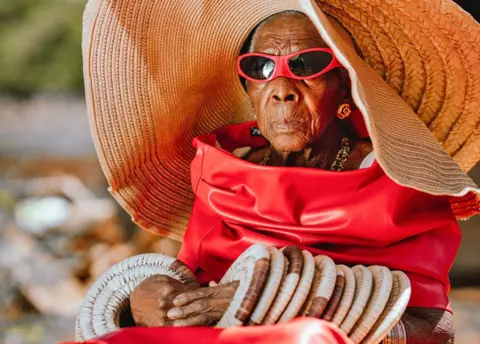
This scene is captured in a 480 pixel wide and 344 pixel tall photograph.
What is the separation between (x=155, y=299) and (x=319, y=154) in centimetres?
69

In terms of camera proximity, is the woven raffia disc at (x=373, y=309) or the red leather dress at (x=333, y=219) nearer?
the woven raffia disc at (x=373, y=309)

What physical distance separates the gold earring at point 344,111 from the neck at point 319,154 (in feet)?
0.11

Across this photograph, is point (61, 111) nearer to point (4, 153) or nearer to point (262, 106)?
point (4, 153)

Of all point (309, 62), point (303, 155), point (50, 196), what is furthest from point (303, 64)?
point (50, 196)

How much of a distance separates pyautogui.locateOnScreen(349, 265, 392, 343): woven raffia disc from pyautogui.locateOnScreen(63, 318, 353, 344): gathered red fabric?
0.11m

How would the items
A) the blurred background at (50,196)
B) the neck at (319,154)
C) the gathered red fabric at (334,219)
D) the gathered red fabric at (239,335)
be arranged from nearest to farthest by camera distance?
the gathered red fabric at (239,335) < the gathered red fabric at (334,219) < the neck at (319,154) < the blurred background at (50,196)

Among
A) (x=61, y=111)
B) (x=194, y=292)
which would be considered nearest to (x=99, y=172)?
(x=61, y=111)

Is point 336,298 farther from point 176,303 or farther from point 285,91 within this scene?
point 285,91

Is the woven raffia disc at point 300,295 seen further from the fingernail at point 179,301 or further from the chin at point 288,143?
the chin at point 288,143

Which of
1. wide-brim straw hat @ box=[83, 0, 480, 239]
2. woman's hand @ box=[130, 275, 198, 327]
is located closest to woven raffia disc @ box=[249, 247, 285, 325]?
woman's hand @ box=[130, 275, 198, 327]

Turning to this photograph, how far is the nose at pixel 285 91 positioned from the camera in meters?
1.87

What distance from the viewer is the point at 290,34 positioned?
6.31 feet

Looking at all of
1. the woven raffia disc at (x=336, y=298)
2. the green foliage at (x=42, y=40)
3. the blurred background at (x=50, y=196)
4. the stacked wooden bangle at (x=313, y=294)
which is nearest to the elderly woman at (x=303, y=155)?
the stacked wooden bangle at (x=313, y=294)

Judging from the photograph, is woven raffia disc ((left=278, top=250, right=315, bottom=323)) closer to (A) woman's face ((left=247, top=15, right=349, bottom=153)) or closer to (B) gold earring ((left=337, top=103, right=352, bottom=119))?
(A) woman's face ((left=247, top=15, right=349, bottom=153))
